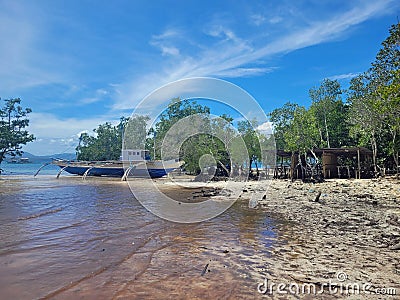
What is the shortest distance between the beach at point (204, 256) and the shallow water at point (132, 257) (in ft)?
0.06

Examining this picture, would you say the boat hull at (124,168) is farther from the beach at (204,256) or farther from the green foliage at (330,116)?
the beach at (204,256)

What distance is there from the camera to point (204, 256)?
622cm

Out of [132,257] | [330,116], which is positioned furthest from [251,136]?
[132,257]

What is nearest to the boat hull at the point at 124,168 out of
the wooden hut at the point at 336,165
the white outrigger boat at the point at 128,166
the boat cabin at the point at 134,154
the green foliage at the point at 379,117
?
the white outrigger boat at the point at 128,166

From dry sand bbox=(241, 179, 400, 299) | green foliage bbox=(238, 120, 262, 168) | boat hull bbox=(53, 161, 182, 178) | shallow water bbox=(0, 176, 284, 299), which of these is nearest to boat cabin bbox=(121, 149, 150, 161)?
boat hull bbox=(53, 161, 182, 178)

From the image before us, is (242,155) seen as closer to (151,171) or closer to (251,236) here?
(151,171)

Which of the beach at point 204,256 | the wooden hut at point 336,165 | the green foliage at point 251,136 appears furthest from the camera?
the green foliage at point 251,136

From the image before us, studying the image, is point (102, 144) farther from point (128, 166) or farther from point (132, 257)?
point (132, 257)

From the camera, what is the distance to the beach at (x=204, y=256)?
457cm

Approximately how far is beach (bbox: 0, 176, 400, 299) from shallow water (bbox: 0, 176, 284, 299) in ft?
0.06

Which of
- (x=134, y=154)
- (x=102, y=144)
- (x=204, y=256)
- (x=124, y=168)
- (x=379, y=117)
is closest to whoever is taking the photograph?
(x=204, y=256)

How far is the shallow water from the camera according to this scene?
4.64 m

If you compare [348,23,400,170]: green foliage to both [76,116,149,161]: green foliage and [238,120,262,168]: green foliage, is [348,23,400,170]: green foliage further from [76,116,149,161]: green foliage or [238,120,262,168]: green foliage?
[76,116,149,161]: green foliage

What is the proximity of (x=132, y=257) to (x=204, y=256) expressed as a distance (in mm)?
1606
